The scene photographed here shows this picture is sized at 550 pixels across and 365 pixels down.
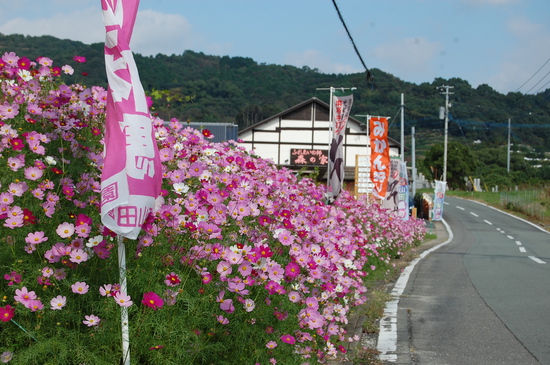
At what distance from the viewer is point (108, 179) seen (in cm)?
313

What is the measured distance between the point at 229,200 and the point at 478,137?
103 metres

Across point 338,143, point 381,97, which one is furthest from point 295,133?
point 381,97

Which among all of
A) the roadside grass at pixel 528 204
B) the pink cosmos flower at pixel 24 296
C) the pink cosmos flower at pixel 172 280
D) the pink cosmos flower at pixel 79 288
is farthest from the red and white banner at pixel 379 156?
the roadside grass at pixel 528 204

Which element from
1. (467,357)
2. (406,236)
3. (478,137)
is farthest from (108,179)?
(478,137)

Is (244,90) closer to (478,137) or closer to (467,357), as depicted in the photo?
(478,137)

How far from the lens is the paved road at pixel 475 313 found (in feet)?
19.2

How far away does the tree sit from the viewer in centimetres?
7288

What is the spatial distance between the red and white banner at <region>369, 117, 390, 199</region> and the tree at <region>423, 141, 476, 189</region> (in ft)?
174

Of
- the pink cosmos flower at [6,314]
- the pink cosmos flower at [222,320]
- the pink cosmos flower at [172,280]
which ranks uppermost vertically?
the pink cosmos flower at [172,280]

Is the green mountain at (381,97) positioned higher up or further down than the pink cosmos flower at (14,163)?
higher up

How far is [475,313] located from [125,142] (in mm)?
6096

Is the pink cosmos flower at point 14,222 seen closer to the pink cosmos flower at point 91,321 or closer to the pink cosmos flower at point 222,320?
the pink cosmos flower at point 91,321

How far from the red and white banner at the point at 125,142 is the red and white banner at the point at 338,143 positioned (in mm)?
7749

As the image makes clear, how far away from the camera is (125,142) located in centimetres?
315
